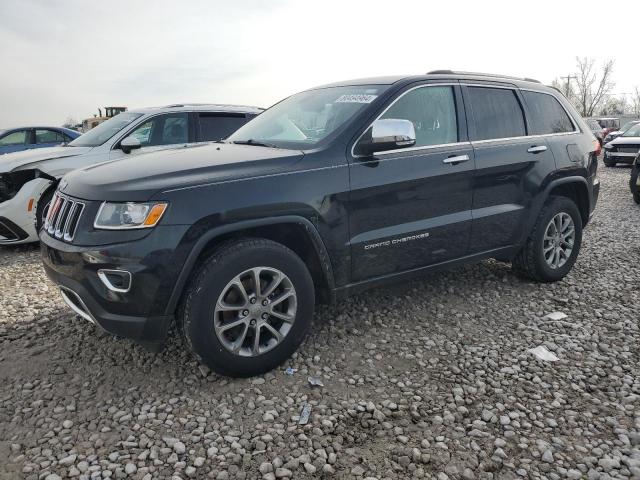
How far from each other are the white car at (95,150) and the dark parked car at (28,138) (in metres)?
7.11

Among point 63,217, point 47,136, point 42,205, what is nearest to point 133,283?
point 63,217

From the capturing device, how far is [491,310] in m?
4.18

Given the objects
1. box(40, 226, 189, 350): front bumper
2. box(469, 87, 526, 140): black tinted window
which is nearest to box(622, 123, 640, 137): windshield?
box(469, 87, 526, 140): black tinted window

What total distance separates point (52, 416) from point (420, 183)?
9.02ft

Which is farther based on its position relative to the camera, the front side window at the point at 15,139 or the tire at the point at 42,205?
the front side window at the point at 15,139

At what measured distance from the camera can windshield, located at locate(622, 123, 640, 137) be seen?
15963 millimetres

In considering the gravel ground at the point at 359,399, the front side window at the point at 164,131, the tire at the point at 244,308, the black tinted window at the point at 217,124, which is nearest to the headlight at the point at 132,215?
the tire at the point at 244,308

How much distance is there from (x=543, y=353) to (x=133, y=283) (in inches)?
107

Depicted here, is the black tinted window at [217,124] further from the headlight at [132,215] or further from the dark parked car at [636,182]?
the dark parked car at [636,182]

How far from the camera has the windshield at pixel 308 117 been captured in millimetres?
3506

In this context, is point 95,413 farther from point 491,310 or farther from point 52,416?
point 491,310

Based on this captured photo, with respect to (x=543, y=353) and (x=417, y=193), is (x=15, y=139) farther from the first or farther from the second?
(x=543, y=353)

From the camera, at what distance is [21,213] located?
5.86 meters

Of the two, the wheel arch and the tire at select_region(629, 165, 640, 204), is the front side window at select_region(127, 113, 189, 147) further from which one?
the tire at select_region(629, 165, 640, 204)
